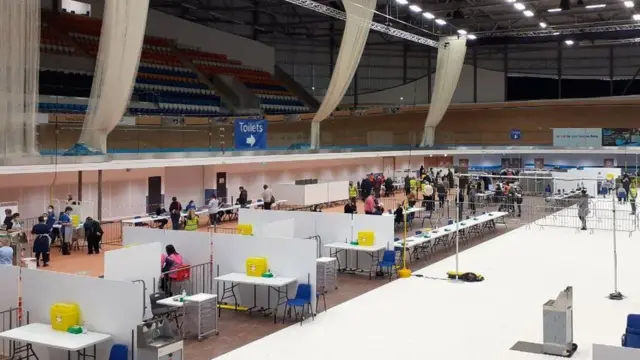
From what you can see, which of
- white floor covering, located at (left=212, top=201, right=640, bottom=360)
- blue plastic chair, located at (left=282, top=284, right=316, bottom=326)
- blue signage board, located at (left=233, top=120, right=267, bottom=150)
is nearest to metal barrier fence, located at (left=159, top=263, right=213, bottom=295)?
blue plastic chair, located at (left=282, top=284, right=316, bottom=326)

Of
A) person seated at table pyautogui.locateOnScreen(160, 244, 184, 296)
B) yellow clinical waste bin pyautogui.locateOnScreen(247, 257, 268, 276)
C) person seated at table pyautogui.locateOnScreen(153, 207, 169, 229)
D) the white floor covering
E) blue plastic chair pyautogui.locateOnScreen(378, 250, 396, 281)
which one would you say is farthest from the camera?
person seated at table pyautogui.locateOnScreen(153, 207, 169, 229)

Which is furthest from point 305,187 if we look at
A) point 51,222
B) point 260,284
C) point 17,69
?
point 260,284

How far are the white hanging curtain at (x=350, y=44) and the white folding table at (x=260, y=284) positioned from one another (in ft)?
37.4

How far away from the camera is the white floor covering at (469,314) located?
1012cm

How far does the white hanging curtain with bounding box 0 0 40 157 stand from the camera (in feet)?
47.0

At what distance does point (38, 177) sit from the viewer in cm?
2130

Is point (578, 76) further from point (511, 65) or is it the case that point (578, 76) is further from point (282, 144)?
point (282, 144)

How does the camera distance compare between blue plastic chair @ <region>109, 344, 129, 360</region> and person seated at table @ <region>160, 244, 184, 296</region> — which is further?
person seated at table @ <region>160, 244, 184, 296</region>

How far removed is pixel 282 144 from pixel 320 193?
3.17 metres

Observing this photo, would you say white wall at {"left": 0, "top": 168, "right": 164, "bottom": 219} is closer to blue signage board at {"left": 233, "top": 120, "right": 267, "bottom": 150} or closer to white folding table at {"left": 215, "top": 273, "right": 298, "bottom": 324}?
blue signage board at {"left": 233, "top": 120, "right": 267, "bottom": 150}

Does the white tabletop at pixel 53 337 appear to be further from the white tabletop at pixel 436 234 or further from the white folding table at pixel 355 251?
the white tabletop at pixel 436 234

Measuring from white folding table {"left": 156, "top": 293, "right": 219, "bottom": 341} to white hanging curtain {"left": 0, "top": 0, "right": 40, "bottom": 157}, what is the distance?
6.89 m

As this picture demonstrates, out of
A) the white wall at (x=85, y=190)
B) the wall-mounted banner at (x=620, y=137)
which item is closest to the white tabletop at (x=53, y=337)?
the white wall at (x=85, y=190)

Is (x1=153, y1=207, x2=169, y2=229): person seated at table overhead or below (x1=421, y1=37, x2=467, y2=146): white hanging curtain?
below
